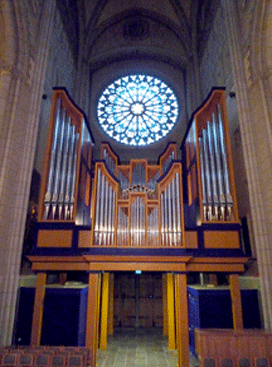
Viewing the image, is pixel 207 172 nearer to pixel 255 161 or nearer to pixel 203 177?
pixel 203 177

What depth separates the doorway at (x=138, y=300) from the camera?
428 inches

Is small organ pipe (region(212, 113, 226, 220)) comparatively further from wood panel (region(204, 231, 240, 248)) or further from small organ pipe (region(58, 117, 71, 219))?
small organ pipe (region(58, 117, 71, 219))

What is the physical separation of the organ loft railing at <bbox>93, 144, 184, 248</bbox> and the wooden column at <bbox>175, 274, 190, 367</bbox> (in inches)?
37.0

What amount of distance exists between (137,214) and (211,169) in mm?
2395

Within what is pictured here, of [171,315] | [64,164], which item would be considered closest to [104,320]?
[171,315]

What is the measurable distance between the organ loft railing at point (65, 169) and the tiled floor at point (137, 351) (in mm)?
3507

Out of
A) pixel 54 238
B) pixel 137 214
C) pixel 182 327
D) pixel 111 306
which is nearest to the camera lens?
pixel 182 327

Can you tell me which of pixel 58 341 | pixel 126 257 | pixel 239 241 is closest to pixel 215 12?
pixel 239 241

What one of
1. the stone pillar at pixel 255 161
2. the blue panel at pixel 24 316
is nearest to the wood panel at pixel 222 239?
the stone pillar at pixel 255 161

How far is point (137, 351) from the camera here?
739 centimetres

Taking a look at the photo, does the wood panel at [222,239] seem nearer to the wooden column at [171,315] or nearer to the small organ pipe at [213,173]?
the small organ pipe at [213,173]

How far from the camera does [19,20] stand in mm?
6938

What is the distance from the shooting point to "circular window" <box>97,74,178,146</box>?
13398 mm

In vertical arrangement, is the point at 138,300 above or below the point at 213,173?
below
